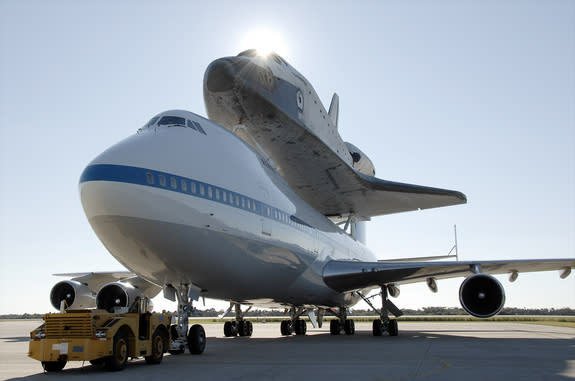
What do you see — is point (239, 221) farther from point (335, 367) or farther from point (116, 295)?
point (116, 295)

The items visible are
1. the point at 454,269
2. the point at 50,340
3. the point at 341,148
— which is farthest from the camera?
the point at 341,148

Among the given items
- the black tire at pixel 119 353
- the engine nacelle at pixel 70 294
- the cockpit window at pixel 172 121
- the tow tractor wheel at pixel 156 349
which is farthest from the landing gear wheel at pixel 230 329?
the black tire at pixel 119 353

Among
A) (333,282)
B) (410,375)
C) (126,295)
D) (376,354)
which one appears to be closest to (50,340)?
(126,295)

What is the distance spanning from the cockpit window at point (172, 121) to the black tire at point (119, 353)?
4.50 meters

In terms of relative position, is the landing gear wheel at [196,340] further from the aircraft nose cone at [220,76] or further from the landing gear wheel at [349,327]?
the landing gear wheel at [349,327]

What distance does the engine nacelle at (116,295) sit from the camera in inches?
516

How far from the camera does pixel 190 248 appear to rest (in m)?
10.1

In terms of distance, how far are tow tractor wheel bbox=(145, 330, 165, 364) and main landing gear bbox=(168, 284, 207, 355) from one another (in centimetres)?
72

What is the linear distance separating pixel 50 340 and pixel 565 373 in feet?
25.9

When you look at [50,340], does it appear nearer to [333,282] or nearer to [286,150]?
[333,282]

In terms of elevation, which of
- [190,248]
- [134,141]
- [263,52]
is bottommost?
[190,248]

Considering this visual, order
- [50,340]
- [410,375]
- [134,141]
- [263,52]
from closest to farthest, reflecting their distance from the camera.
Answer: [410,375] < [50,340] < [134,141] < [263,52]

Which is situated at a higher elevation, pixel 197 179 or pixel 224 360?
pixel 197 179

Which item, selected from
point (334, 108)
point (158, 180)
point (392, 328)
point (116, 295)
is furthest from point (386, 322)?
point (334, 108)
